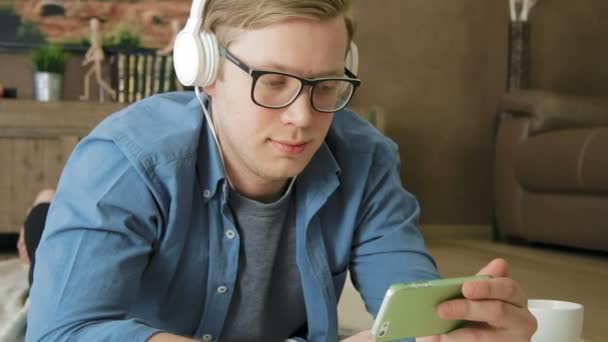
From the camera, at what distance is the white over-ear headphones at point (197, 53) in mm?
976

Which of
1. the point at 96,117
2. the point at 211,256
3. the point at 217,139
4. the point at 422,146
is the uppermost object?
the point at 217,139

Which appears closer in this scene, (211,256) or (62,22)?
(211,256)

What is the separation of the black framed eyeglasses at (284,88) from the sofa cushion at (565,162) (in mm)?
1967

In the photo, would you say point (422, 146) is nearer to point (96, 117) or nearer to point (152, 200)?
point (96, 117)

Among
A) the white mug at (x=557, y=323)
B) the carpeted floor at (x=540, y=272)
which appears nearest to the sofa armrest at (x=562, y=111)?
the carpeted floor at (x=540, y=272)

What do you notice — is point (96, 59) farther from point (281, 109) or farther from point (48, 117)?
point (281, 109)

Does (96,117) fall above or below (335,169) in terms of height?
below

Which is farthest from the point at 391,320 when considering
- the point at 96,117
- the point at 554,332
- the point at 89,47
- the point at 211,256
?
the point at 89,47

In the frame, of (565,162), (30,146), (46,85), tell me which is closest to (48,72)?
(46,85)

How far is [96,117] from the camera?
3.15m

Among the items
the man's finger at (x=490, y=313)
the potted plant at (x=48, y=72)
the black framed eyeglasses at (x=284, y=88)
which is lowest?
the potted plant at (x=48, y=72)

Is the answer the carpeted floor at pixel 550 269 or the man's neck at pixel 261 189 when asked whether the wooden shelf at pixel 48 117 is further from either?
the man's neck at pixel 261 189

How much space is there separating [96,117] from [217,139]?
2.21 metres

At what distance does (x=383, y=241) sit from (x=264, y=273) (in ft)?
0.59
